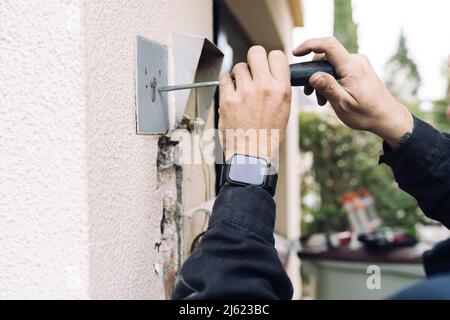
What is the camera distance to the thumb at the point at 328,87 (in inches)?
39.6

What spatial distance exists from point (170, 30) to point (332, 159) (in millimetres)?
5923

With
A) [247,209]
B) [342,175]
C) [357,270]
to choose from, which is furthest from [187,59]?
[342,175]

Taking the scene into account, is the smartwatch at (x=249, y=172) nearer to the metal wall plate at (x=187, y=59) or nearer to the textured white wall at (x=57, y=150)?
the textured white wall at (x=57, y=150)

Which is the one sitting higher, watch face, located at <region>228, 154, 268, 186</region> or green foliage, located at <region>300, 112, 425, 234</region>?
watch face, located at <region>228, 154, 268, 186</region>

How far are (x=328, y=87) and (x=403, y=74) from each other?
23533 mm

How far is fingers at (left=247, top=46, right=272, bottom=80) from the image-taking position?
3.09 ft

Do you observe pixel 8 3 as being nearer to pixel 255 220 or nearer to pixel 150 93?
pixel 150 93

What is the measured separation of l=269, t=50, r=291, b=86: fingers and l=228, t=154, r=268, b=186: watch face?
0.58ft

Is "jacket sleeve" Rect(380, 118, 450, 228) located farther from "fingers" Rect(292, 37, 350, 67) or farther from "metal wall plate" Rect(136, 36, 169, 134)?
"metal wall plate" Rect(136, 36, 169, 134)

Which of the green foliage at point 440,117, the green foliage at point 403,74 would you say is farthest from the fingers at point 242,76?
the green foliage at point 403,74

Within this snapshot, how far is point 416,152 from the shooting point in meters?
1.24

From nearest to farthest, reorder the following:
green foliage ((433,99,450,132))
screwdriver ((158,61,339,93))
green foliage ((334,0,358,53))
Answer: screwdriver ((158,61,339,93))
green foliage ((433,99,450,132))
green foliage ((334,0,358,53))

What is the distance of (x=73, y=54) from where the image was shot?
773 millimetres

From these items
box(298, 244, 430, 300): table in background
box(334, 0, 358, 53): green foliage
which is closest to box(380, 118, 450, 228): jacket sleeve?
box(298, 244, 430, 300): table in background
